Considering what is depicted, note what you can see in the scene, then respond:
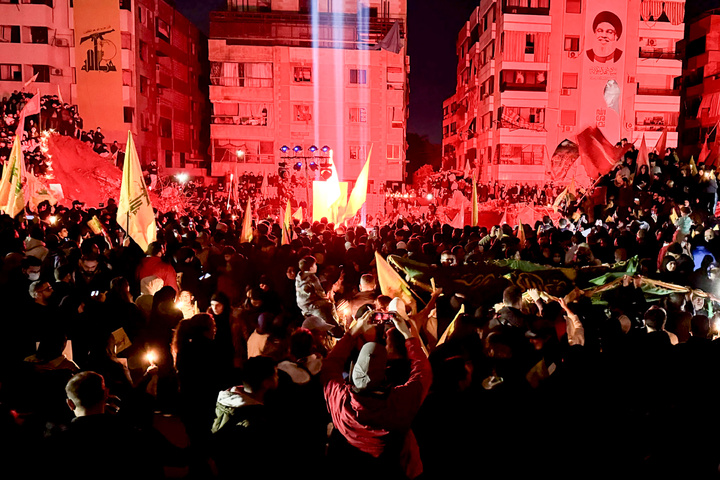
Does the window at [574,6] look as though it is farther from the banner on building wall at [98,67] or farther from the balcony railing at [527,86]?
the banner on building wall at [98,67]

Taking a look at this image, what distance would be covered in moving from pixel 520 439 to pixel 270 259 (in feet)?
16.1

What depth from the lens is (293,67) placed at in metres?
43.3

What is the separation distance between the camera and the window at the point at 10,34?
130ft

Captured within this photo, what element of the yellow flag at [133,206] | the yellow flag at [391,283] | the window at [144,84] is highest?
the window at [144,84]

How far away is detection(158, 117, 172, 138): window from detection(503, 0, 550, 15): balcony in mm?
27233

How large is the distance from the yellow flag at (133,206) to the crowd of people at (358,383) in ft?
6.85

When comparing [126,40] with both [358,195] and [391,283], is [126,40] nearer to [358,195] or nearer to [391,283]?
[358,195]

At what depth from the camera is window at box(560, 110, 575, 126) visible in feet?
147

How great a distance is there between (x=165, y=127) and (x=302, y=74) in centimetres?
1146

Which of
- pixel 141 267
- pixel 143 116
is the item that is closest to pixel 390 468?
pixel 141 267

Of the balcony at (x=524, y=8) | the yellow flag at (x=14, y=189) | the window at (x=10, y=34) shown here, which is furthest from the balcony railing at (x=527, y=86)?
the yellow flag at (x=14, y=189)

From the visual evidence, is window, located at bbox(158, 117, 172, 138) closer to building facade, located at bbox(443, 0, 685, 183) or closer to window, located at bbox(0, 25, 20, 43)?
window, located at bbox(0, 25, 20, 43)

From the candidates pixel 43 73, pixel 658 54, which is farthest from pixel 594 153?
→ pixel 43 73

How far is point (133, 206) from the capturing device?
888 cm
